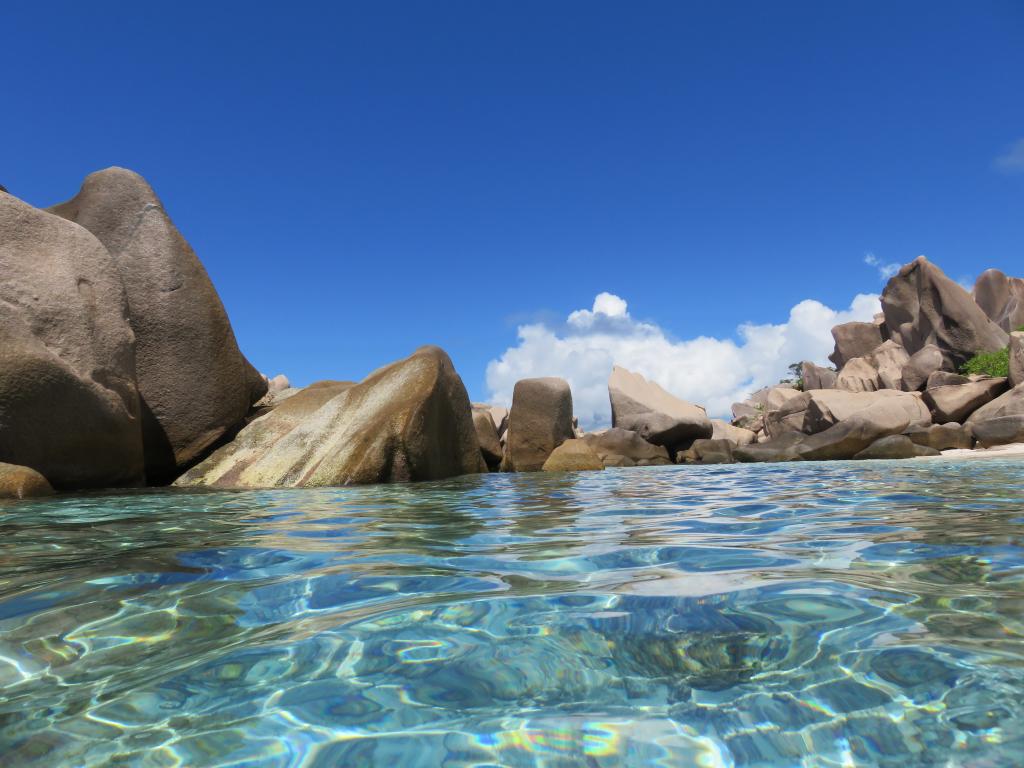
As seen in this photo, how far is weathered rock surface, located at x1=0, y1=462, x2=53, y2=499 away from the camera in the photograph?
6.25 meters

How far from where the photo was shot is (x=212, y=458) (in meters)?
9.23

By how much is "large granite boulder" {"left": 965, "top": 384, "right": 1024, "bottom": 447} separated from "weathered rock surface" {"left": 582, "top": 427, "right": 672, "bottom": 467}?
751 centimetres

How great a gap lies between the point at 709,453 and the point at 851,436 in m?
3.51

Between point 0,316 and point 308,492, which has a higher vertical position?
point 0,316

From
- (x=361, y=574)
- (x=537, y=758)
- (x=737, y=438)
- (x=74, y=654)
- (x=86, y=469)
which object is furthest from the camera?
(x=737, y=438)

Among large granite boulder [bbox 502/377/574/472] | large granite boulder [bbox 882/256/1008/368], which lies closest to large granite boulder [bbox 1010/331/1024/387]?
large granite boulder [bbox 882/256/1008/368]

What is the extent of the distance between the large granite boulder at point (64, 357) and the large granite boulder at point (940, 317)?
3213cm

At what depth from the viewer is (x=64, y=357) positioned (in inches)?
294

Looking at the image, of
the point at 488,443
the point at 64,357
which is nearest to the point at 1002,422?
the point at 488,443

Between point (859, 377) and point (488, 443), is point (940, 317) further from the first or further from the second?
point (488, 443)

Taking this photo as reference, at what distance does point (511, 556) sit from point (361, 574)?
2.14 ft

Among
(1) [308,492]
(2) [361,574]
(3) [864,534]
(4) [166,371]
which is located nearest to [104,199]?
(4) [166,371]

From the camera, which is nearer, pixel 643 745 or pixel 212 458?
pixel 643 745

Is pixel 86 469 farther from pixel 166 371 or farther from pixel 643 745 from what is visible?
pixel 643 745
